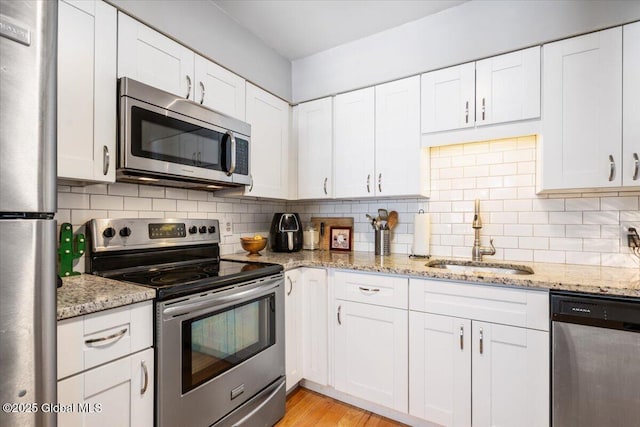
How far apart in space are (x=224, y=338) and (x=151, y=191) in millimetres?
1000

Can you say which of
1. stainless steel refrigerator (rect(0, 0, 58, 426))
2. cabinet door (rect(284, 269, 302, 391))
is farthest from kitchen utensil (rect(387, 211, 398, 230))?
stainless steel refrigerator (rect(0, 0, 58, 426))

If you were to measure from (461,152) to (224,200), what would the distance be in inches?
69.7

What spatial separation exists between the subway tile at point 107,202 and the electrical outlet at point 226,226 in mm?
734

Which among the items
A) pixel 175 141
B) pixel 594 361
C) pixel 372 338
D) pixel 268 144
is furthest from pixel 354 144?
pixel 594 361

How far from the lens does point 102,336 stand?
112 cm

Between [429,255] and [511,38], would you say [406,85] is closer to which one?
[511,38]

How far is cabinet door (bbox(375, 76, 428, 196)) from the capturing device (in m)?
2.12

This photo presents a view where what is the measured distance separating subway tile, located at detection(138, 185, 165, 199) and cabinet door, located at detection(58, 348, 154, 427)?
99cm

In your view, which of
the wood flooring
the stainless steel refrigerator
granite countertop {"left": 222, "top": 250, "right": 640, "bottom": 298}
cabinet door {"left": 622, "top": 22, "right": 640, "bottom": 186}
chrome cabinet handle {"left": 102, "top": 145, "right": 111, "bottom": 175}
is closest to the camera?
the stainless steel refrigerator

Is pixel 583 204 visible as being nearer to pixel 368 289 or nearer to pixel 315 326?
pixel 368 289

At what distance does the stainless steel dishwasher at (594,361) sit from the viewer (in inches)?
50.9

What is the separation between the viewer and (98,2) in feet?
4.66

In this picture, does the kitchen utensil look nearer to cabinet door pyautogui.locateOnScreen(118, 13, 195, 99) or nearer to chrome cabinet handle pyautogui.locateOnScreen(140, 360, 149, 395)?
cabinet door pyautogui.locateOnScreen(118, 13, 195, 99)

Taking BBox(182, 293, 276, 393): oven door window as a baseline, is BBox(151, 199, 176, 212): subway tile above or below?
above
